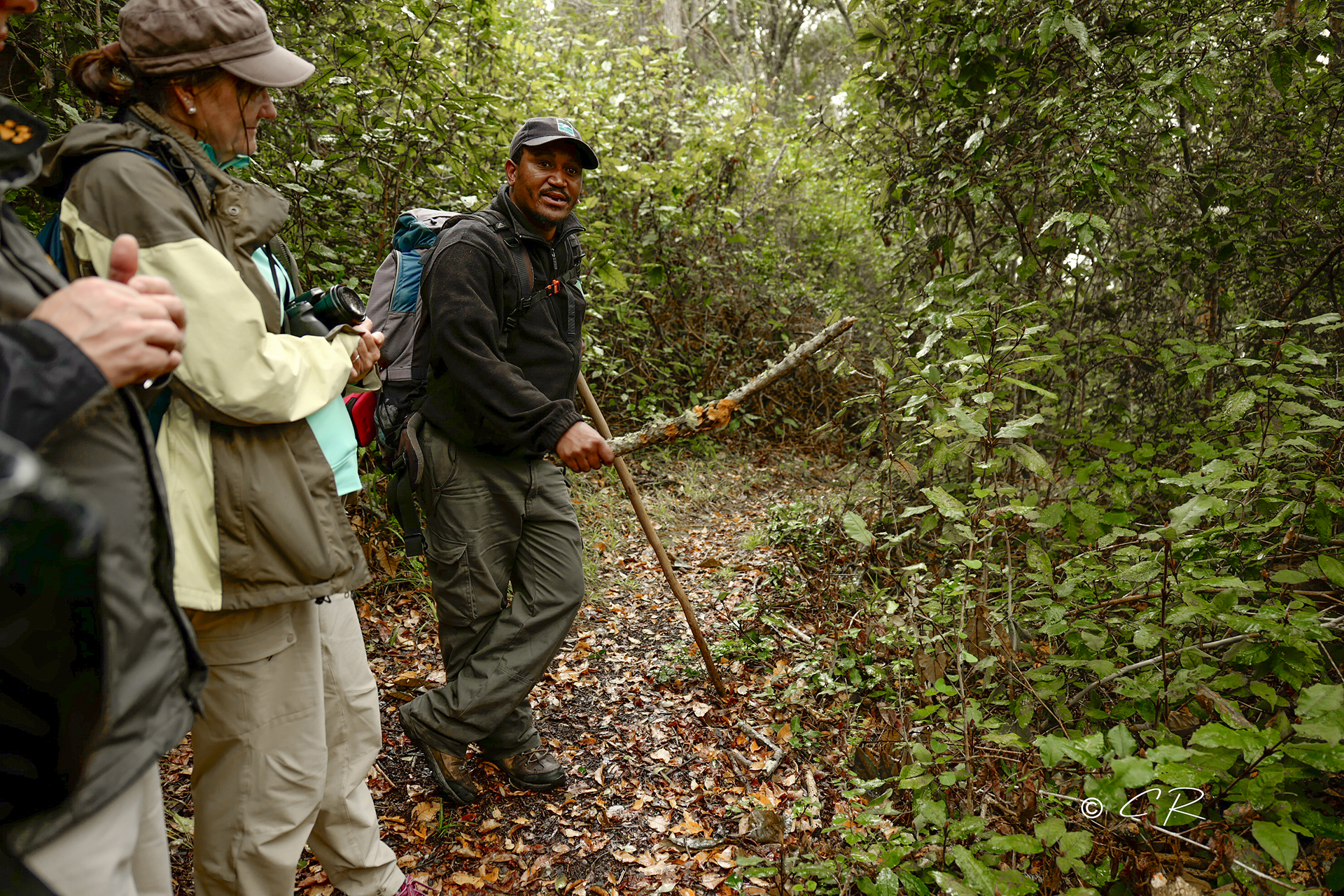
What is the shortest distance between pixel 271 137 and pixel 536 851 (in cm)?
404

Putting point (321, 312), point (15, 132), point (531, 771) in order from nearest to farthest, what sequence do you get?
point (15, 132) → point (321, 312) → point (531, 771)

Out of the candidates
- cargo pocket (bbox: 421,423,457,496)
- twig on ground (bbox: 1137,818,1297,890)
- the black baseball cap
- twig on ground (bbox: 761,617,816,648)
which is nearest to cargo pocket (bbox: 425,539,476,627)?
cargo pocket (bbox: 421,423,457,496)

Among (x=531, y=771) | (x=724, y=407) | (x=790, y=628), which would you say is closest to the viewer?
(x=531, y=771)

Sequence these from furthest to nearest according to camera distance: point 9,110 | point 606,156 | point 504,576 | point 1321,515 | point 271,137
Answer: point 606,156, point 271,137, point 504,576, point 1321,515, point 9,110

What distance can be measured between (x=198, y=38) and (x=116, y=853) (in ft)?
5.40

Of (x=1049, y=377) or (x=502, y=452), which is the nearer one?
(x=502, y=452)

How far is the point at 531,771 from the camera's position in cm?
306

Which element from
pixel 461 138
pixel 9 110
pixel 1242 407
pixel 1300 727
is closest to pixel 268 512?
pixel 9 110

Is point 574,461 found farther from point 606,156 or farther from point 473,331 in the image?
point 606,156

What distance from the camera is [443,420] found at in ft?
9.21

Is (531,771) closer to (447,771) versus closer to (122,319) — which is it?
(447,771)

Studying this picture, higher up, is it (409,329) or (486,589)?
(409,329)

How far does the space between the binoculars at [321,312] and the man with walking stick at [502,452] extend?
0.70 m
